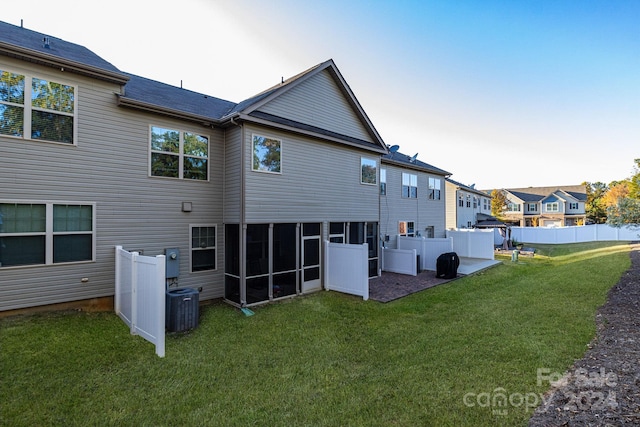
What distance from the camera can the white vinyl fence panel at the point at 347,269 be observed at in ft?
32.2

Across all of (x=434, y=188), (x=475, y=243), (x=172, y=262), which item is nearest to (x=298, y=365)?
(x=172, y=262)

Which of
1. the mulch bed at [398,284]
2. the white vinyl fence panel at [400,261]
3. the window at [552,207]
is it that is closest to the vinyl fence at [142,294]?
the mulch bed at [398,284]

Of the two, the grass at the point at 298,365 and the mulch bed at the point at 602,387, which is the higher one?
the mulch bed at the point at 602,387

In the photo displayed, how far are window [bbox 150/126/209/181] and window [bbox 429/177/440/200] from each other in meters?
14.7

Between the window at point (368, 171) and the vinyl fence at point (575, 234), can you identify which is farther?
the vinyl fence at point (575, 234)

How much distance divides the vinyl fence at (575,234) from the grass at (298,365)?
85.0ft

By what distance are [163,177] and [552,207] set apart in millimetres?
55847

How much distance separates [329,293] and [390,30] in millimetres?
11215

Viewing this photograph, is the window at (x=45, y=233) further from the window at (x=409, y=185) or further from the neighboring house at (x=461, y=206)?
the neighboring house at (x=461, y=206)

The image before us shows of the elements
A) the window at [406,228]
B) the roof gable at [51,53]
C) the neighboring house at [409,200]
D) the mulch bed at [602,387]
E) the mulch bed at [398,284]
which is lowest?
the mulch bed at [398,284]

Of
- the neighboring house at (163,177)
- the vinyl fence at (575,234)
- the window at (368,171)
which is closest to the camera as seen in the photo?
the neighboring house at (163,177)

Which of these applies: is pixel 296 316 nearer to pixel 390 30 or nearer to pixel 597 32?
pixel 390 30

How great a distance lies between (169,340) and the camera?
20.6 ft

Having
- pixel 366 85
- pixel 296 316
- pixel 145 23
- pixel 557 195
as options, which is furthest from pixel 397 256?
pixel 557 195
